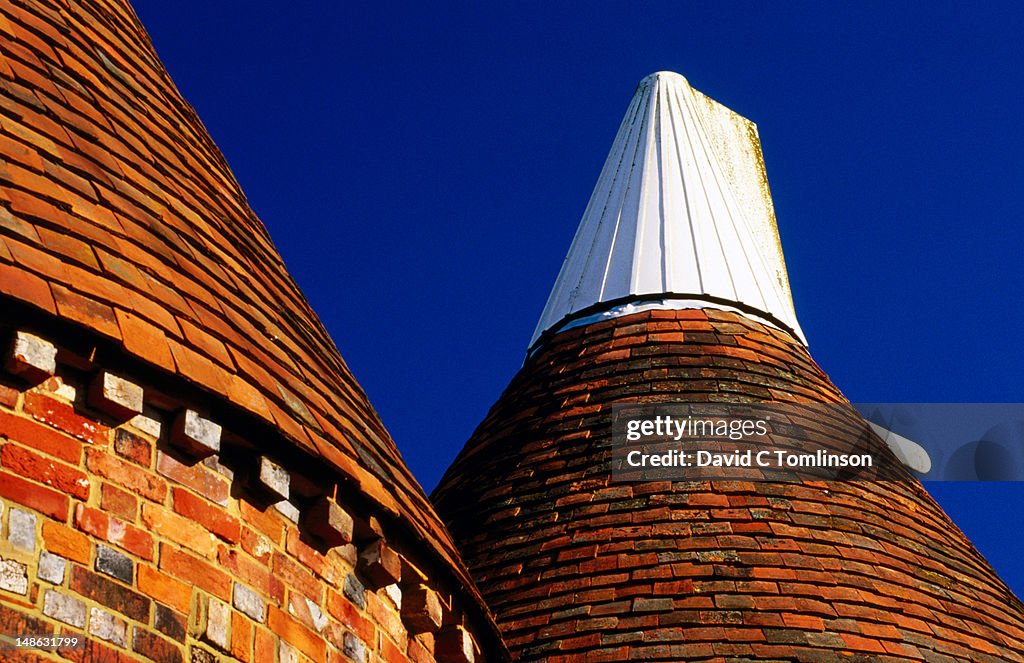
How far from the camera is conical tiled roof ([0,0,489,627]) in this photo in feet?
14.3

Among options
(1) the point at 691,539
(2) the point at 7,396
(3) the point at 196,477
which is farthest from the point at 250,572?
(1) the point at 691,539

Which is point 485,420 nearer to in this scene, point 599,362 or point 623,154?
point 599,362

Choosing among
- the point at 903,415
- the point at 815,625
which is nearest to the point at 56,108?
the point at 815,625

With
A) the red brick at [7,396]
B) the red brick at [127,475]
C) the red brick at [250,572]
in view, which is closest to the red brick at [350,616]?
the red brick at [250,572]

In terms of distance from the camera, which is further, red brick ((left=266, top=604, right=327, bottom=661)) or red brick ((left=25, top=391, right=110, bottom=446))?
red brick ((left=266, top=604, right=327, bottom=661))

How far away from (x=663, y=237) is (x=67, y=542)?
6.31 meters

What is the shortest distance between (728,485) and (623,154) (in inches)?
145

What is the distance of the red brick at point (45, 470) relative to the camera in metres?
3.99

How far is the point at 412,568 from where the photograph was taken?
532 cm

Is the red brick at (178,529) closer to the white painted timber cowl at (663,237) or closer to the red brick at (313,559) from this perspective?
the red brick at (313,559)

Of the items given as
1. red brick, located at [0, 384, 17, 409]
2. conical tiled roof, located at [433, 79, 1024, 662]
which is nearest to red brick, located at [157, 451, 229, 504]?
red brick, located at [0, 384, 17, 409]

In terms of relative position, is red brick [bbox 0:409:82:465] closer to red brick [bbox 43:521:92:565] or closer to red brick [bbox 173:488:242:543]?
red brick [bbox 43:521:92:565]

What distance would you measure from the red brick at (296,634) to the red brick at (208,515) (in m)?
0.25

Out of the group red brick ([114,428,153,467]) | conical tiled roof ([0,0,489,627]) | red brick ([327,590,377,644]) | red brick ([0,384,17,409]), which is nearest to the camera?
red brick ([0,384,17,409])
